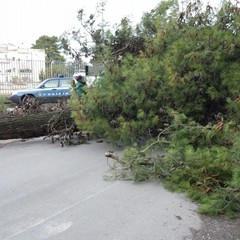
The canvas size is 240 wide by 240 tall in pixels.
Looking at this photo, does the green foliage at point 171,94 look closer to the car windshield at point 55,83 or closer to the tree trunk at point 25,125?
the tree trunk at point 25,125

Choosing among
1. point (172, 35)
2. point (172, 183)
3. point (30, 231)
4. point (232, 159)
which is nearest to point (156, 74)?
point (172, 35)

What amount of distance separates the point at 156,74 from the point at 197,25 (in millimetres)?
1189

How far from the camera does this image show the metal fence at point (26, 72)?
1789cm

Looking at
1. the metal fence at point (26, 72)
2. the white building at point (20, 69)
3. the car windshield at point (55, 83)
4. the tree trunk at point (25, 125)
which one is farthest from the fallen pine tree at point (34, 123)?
the white building at point (20, 69)

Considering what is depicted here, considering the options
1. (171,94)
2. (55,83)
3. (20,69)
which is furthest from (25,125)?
(20,69)

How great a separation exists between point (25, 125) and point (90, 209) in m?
3.49

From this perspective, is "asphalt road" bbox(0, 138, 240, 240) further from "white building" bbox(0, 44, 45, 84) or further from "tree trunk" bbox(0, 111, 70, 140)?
"white building" bbox(0, 44, 45, 84)

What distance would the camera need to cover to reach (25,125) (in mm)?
6508

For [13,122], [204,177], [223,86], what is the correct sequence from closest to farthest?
[204,177] → [223,86] → [13,122]

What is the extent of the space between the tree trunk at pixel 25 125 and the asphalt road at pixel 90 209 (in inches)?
56.5

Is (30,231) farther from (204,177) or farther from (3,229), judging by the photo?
(204,177)

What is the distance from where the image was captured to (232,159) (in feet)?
11.3

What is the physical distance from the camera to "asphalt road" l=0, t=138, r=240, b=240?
9.73 feet

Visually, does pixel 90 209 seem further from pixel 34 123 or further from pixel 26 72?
pixel 26 72
